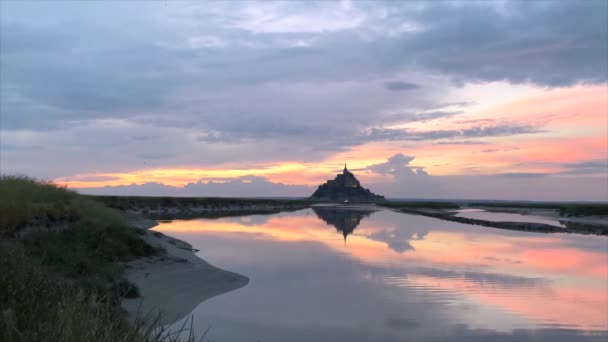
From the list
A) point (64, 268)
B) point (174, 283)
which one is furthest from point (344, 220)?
point (64, 268)

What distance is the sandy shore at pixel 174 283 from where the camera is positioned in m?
11.7

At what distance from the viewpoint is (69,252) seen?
13.5 meters

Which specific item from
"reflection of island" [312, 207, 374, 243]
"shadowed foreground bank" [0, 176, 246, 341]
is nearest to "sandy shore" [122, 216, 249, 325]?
"shadowed foreground bank" [0, 176, 246, 341]

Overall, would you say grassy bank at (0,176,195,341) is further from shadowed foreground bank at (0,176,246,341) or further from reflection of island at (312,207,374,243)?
reflection of island at (312,207,374,243)

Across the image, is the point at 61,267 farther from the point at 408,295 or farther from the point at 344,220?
the point at 344,220

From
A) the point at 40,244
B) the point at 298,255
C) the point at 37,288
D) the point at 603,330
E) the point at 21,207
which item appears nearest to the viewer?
the point at 37,288

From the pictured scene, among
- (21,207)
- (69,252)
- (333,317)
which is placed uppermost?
(21,207)

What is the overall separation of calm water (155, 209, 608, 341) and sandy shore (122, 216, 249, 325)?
53 cm

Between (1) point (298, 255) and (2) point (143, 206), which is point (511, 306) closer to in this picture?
(1) point (298, 255)

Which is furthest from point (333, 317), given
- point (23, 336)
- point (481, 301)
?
point (23, 336)

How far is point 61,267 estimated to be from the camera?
12.3 m

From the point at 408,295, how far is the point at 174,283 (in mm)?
6383

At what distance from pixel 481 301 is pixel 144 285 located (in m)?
8.61

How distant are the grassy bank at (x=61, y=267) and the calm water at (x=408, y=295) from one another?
2853 mm
